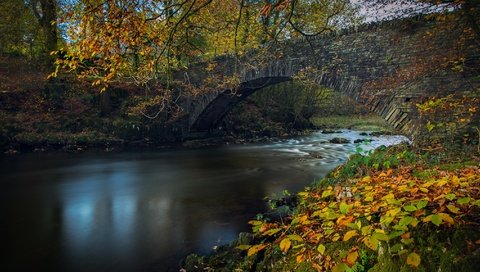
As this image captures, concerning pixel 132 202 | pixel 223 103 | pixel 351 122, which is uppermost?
pixel 223 103

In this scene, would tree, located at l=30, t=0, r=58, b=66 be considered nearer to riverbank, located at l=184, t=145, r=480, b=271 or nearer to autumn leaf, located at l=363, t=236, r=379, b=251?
riverbank, located at l=184, t=145, r=480, b=271

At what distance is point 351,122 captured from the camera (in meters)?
27.1

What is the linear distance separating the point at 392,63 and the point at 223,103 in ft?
28.4

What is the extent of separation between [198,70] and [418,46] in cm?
991

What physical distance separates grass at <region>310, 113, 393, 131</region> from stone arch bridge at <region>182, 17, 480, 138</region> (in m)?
13.2

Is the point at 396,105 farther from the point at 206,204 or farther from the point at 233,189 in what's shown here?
the point at 206,204

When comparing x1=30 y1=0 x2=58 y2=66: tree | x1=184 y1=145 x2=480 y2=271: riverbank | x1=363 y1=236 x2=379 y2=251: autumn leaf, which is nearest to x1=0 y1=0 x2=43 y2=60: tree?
x1=30 y1=0 x2=58 y2=66: tree

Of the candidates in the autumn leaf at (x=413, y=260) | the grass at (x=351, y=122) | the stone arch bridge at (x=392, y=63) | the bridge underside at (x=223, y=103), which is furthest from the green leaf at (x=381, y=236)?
the grass at (x=351, y=122)

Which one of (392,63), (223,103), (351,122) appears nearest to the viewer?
(392,63)

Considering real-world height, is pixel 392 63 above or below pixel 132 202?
above

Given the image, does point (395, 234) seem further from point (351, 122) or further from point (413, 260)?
point (351, 122)

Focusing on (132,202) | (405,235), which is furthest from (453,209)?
(132,202)

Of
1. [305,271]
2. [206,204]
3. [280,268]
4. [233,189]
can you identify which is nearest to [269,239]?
[280,268]

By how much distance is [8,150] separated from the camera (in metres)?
12.2
